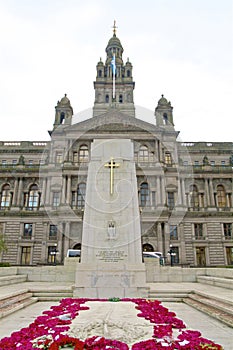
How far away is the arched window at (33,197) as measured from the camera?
39.5 m

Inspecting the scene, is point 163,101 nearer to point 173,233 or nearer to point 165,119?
point 165,119

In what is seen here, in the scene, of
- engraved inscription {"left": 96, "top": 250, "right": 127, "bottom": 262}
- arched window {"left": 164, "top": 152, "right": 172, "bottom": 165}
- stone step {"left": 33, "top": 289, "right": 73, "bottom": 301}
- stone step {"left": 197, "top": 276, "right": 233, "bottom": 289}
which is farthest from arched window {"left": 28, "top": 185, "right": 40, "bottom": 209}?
engraved inscription {"left": 96, "top": 250, "right": 127, "bottom": 262}

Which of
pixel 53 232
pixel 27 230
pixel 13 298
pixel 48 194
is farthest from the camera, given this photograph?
pixel 48 194

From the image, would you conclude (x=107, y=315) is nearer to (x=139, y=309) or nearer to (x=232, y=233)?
(x=139, y=309)

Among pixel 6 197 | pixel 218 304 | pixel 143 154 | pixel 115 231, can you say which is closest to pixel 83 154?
pixel 143 154

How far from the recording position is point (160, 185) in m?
37.1

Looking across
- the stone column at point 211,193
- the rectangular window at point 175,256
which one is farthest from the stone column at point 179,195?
the rectangular window at point 175,256

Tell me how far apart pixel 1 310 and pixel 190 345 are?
5.18 m

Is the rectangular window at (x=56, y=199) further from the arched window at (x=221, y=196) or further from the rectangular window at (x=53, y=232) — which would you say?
the arched window at (x=221, y=196)

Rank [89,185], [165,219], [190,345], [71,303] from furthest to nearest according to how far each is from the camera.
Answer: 1. [165,219]
2. [89,185]
3. [71,303]
4. [190,345]

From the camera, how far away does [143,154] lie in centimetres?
3869

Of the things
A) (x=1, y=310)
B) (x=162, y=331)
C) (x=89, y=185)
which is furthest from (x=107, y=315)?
(x=89, y=185)

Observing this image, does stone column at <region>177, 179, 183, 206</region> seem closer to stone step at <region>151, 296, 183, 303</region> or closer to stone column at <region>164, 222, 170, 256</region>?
stone column at <region>164, 222, 170, 256</region>

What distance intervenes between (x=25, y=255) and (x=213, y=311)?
1318 inches
